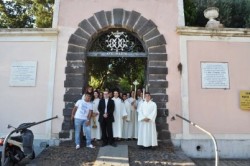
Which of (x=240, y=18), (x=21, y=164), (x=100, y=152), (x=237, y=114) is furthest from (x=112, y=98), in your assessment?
(x=240, y=18)

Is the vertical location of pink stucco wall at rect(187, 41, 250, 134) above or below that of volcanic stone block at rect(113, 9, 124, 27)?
below

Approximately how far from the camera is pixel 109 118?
24.5 feet

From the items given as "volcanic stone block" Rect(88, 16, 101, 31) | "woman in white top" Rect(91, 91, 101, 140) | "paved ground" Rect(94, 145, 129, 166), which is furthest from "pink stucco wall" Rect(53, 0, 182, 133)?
"paved ground" Rect(94, 145, 129, 166)

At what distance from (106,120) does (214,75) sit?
3.38 metres

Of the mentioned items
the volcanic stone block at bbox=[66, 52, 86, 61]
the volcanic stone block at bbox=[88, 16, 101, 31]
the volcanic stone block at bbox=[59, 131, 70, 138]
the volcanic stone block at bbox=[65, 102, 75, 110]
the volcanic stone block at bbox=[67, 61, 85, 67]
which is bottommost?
the volcanic stone block at bbox=[59, 131, 70, 138]

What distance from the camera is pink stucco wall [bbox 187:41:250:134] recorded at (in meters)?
7.96

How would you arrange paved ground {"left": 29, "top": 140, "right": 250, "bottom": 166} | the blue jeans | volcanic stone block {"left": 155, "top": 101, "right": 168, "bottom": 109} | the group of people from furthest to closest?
volcanic stone block {"left": 155, "top": 101, "right": 168, "bottom": 109}, the group of people, the blue jeans, paved ground {"left": 29, "top": 140, "right": 250, "bottom": 166}

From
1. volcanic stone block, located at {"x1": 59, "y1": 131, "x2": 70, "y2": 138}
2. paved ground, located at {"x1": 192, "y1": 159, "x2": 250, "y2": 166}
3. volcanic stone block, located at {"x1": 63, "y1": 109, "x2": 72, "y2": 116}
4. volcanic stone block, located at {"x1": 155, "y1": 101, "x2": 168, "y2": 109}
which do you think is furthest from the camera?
volcanic stone block, located at {"x1": 155, "y1": 101, "x2": 168, "y2": 109}

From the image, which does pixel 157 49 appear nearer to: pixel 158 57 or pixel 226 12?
pixel 158 57

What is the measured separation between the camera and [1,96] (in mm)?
7996

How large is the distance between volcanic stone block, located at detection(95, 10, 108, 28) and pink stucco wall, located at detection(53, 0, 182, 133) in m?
0.14

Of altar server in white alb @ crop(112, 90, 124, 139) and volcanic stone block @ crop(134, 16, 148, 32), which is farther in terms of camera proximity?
volcanic stone block @ crop(134, 16, 148, 32)

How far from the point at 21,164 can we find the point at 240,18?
1076 cm

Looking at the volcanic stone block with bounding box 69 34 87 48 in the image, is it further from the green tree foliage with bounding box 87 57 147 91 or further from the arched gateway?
the green tree foliage with bounding box 87 57 147 91
